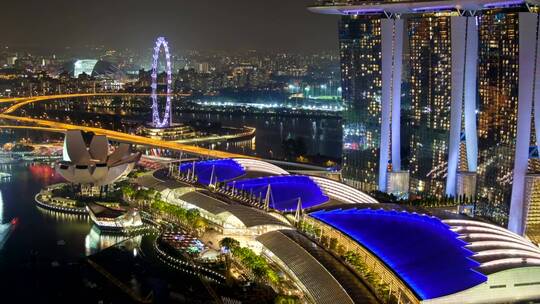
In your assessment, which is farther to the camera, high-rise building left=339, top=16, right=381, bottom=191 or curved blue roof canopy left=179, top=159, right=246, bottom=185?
high-rise building left=339, top=16, right=381, bottom=191

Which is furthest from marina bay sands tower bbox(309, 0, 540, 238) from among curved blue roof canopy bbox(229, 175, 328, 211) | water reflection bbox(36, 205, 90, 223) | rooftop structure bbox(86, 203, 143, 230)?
water reflection bbox(36, 205, 90, 223)

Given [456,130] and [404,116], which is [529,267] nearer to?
[456,130]

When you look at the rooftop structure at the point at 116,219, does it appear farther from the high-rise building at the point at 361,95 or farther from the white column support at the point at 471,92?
the white column support at the point at 471,92

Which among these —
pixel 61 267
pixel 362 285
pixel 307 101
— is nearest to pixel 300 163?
pixel 61 267

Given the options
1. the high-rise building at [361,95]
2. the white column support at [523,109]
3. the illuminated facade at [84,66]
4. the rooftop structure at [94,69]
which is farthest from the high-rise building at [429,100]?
the illuminated facade at [84,66]

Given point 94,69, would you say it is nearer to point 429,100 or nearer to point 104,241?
point 429,100

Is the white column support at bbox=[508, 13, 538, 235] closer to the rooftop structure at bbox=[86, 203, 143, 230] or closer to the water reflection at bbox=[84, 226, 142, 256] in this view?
the water reflection at bbox=[84, 226, 142, 256]
